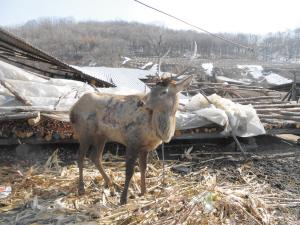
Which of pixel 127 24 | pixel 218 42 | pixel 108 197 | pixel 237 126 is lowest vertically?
pixel 108 197

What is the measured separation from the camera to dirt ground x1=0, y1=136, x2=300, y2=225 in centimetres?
520

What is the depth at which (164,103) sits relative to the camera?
501 centimetres

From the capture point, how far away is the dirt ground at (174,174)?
520cm

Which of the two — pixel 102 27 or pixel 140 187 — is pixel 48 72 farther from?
pixel 102 27

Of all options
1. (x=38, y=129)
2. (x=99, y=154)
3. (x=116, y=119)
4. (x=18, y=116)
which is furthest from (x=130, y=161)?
(x=38, y=129)

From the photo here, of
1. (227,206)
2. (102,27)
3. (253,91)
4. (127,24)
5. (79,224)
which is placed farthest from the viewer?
(127,24)

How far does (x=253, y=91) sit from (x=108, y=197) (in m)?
14.3

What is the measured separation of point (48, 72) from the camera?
14742 mm

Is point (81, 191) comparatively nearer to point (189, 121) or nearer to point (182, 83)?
point (182, 83)

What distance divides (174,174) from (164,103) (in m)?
2.64

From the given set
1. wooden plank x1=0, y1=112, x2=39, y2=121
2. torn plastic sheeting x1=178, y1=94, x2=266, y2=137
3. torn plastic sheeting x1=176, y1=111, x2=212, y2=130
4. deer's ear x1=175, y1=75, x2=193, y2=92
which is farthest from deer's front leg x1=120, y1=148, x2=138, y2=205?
torn plastic sheeting x1=178, y1=94, x2=266, y2=137

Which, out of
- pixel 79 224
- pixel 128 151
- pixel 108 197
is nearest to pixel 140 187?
pixel 108 197

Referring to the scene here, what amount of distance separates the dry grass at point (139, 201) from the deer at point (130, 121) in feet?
1.06

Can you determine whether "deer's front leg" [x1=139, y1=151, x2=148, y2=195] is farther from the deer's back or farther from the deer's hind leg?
the deer's hind leg
